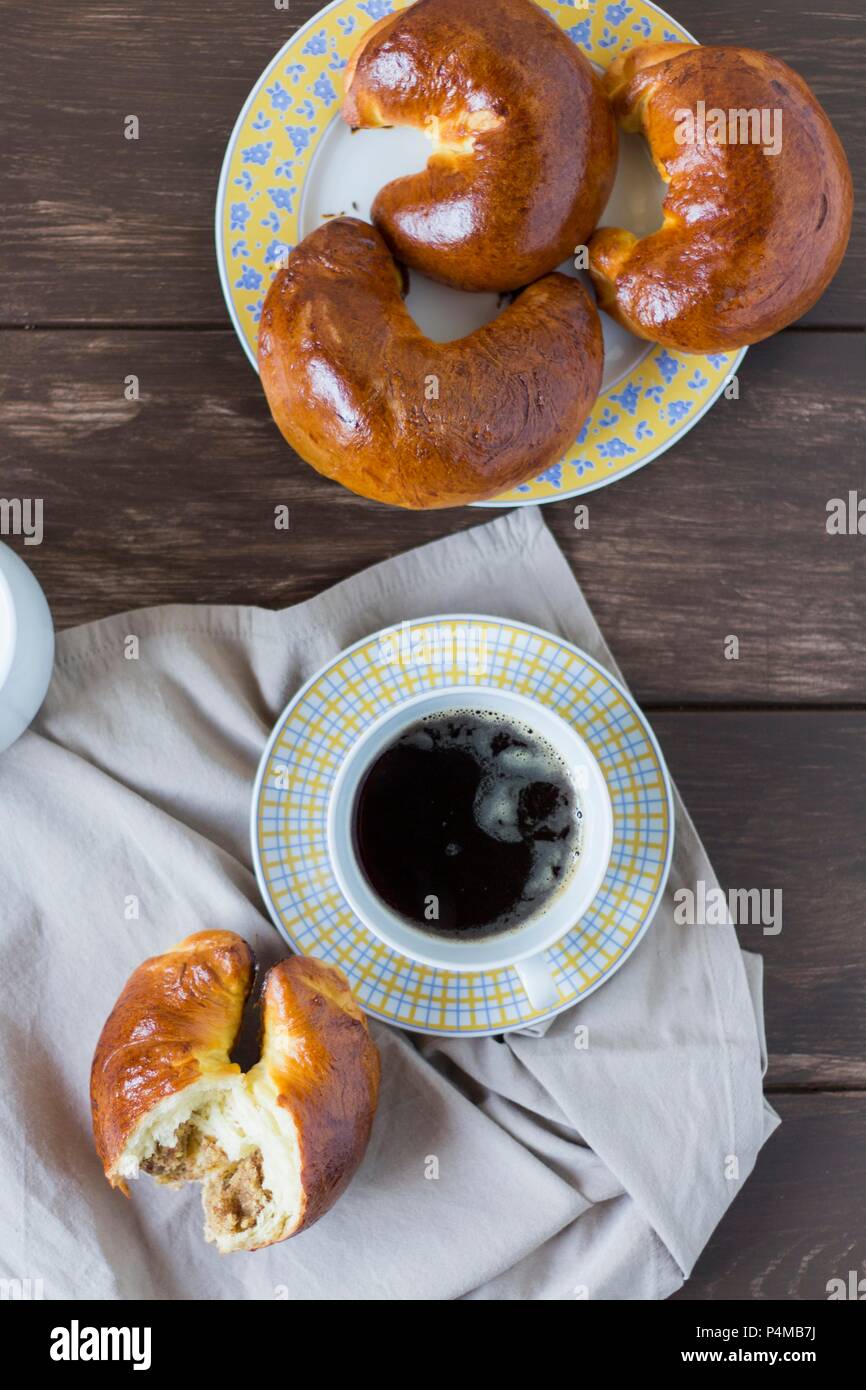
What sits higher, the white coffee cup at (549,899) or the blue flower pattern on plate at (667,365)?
the blue flower pattern on plate at (667,365)

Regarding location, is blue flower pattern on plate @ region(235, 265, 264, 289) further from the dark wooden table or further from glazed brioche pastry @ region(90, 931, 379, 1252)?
glazed brioche pastry @ region(90, 931, 379, 1252)

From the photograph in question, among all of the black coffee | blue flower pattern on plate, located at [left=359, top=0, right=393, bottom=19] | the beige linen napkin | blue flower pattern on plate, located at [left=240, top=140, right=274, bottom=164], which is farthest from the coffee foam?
blue flower pattern on plate, located at [left=359, top=0, right=393, bottom=19]

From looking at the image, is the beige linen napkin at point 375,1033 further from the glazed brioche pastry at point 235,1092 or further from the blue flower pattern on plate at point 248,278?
the blue flower pattern on plate at point 248,278

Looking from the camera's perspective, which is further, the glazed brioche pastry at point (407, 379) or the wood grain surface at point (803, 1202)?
the wood grain surface at point (803, 1202)

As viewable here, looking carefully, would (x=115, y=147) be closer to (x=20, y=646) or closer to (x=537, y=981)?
(x=20, y=646)

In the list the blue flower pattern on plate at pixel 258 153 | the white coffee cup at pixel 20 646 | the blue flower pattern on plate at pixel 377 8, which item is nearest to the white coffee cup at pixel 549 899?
the white coffee cup at pixel 20 646
